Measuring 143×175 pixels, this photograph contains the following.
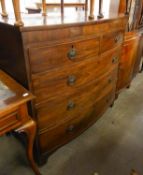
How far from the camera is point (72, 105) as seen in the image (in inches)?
52.2

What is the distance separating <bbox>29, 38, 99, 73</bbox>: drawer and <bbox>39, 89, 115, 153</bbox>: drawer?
516mm

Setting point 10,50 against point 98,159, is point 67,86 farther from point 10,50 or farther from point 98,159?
point 98,159

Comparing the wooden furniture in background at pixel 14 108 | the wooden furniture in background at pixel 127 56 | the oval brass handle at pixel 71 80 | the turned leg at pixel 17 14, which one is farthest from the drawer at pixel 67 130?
the turned leg at pixel 17 14

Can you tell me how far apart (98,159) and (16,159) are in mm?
712

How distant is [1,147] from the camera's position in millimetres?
1578

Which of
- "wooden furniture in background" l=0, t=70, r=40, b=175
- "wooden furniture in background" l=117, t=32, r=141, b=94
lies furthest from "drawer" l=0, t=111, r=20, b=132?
"wooden furniture in background" l=117, t=32, r=141, b=94

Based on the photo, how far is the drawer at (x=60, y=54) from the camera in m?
0.94

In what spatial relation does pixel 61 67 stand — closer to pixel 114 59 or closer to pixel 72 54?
pixel 72 54

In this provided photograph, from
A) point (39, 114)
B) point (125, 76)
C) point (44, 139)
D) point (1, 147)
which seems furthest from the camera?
point (125, 76)

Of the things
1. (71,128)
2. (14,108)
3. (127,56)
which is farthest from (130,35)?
(14,108)

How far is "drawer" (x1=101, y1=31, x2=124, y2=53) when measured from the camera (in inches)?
51.4

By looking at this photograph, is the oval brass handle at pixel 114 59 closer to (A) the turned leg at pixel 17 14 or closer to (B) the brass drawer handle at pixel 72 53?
(B) the brass drawer handle at pixel 72 53

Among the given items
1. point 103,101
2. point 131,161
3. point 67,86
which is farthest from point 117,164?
point 67,86

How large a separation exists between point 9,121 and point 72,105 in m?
0.54
